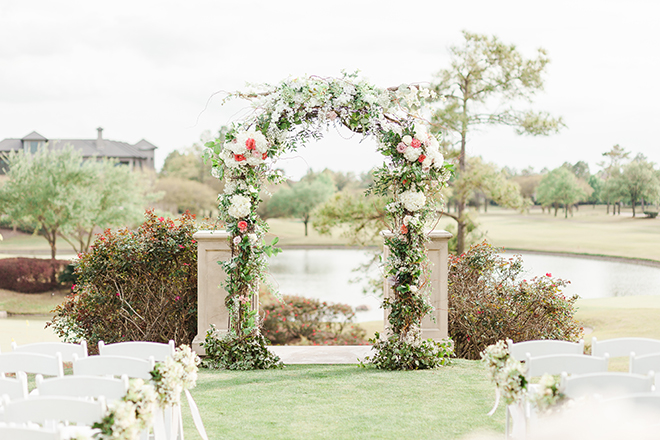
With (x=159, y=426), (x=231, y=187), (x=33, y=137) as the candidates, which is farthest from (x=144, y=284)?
(x=33, y=137)

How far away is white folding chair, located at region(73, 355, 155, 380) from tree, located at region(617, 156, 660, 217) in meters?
23.5

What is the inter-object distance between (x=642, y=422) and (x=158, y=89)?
99.3 feet

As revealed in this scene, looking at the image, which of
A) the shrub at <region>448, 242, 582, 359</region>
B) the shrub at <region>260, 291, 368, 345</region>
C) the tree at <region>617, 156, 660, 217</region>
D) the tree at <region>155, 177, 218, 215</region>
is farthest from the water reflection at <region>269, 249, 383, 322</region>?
the tree at <region>617, 156, 660, 217</region>

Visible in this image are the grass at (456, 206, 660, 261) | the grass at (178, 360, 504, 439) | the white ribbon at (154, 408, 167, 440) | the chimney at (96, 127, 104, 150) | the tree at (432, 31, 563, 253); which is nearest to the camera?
the white ribbon at (154, 408, 167, 440)

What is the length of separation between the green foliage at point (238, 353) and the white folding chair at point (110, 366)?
2.50 m

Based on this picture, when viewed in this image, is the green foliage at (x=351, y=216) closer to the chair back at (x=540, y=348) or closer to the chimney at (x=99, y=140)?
the chair back at (x=540, y=348)

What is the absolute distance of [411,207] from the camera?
5.78 metres

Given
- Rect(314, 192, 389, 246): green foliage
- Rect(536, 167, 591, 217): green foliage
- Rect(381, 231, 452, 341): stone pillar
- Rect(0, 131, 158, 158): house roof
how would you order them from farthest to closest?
Rect(0, 131, 158, 158): house roof < Rect(536, 167, 591, 217): green foliage < Rect(314, 192, 389, 246): green foliage < Rect(381, 231, 452, 341): stone pillar

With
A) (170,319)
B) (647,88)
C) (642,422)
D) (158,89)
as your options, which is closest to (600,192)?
(647,88)

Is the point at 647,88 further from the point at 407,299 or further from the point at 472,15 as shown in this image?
the point at 407,299

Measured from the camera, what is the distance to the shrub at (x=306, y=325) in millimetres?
10891

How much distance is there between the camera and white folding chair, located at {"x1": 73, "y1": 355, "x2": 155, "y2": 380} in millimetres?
3426

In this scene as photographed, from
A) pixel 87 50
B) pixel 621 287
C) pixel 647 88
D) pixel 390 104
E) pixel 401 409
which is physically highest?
pixel 87 50

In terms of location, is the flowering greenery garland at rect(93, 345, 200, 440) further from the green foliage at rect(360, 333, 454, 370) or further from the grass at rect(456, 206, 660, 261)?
the grass at rect(456, 206, 660, 261)
